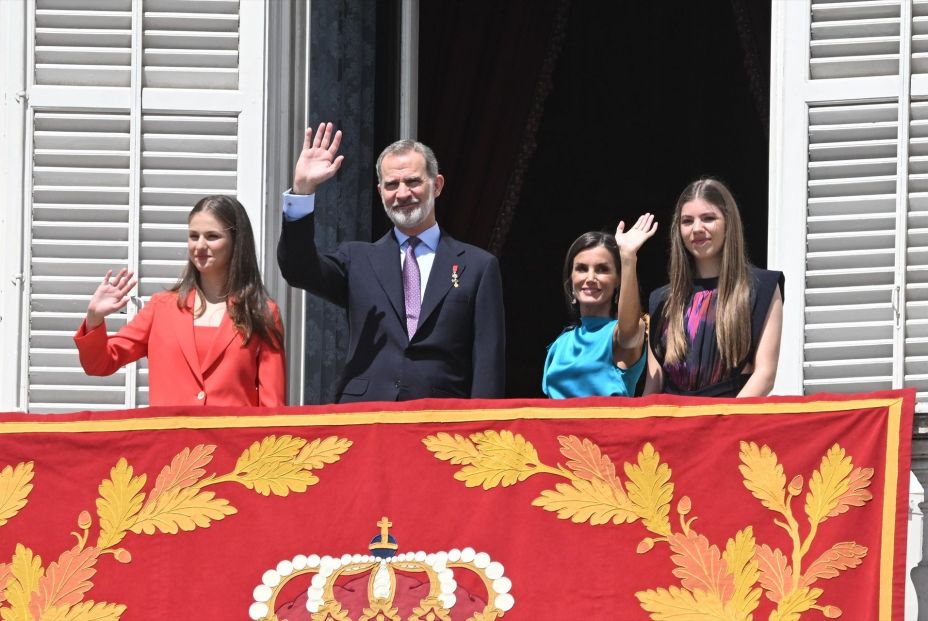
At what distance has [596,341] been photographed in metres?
6.74

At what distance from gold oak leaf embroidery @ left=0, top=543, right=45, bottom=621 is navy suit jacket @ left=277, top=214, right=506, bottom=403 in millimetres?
1092

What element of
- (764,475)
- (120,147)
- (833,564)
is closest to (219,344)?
(120,147)

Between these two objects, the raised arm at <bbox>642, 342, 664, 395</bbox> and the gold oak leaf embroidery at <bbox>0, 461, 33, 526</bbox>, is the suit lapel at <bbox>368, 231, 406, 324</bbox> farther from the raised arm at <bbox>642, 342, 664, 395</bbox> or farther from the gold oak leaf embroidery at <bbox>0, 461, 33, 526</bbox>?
the gold oak leaf embroidery at <bbox>0, 461, 33, 526</bbox>

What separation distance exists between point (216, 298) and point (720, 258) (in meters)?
1.64

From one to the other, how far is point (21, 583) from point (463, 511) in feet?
4.48

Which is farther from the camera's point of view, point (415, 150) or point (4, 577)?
point (415, 150)

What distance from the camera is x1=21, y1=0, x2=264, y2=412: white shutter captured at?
24.0ft

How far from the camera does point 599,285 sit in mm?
6789

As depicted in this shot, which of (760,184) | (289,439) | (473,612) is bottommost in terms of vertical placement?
(473,612)

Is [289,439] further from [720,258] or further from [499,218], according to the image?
[499,218]

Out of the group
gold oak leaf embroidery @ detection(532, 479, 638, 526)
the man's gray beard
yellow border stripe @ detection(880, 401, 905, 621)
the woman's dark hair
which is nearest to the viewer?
yellow border stripe @ detection(880, 401, 905, 621)

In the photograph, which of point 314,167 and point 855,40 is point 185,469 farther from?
point 855,40

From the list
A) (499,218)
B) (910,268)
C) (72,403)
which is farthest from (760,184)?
(72,403)

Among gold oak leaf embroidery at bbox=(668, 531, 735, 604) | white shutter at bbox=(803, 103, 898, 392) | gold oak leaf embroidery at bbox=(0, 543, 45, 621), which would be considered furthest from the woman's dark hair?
gold oak leaf embroidery at bbox=(0, 543, 45, 621)
